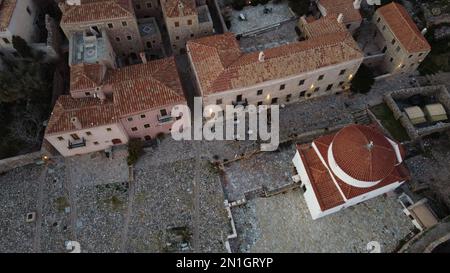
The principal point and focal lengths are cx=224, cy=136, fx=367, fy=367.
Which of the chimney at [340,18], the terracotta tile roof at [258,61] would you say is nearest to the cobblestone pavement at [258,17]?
the terracotta tile roof at [258,61]

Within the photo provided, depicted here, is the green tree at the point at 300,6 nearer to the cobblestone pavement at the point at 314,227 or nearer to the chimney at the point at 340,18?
the chimney at the point at 340,18

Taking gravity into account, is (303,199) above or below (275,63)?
below

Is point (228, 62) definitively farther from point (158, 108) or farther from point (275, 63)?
point (158, 108)

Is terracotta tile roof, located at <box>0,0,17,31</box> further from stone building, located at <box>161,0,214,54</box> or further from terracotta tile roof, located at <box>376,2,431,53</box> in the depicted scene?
terracotta tile roof, located at <box>376,2,431,53</box>

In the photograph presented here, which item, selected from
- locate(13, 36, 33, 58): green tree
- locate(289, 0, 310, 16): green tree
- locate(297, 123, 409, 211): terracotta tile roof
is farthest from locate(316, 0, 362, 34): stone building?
locate(13, 36, 33, 58): green tree

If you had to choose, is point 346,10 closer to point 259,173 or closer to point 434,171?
point 434,171

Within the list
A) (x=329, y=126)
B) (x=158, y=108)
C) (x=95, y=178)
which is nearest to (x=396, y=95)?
(x=329, y=126)
